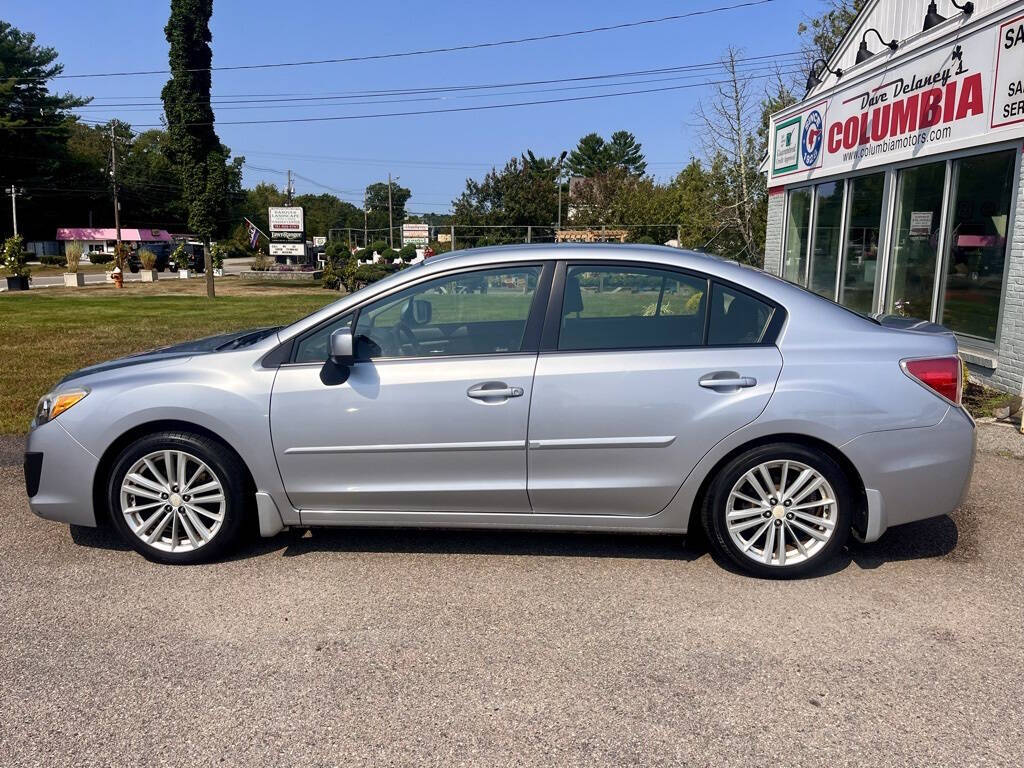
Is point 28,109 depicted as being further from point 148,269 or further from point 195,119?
point 195,119

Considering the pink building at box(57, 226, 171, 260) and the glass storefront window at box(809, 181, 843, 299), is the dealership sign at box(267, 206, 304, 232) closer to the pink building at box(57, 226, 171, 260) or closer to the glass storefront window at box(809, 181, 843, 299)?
the pink building at box(57, 226, 171, 260)

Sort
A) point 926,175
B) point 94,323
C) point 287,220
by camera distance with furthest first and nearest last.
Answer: point 287,220, point 94,323, point 926,175

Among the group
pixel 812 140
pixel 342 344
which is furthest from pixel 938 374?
pixel 812 140

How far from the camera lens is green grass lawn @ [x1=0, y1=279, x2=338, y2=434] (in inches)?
384

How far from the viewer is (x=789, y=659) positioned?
3268 mm

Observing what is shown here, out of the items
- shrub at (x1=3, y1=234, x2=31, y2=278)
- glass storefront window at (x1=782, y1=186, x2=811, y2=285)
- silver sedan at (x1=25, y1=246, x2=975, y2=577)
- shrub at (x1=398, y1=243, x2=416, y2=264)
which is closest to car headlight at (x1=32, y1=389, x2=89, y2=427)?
silver sedan at (x1=25, y1=246, x2=975, y2=577)

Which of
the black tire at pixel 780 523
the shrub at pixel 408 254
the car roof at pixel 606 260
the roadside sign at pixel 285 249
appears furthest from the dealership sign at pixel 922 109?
the roadside sign at pixel 285 249

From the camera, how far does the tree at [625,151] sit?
10562 cm

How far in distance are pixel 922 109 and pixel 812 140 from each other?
3453 millimetres

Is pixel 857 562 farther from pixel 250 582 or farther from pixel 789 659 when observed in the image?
pixel 250 582

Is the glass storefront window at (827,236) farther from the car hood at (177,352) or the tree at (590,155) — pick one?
the tree at (590,155)

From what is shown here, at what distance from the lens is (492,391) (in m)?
3.95

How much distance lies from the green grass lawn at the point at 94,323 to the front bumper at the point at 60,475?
11.5ft

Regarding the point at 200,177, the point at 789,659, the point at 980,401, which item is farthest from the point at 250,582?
the point at 200,177
